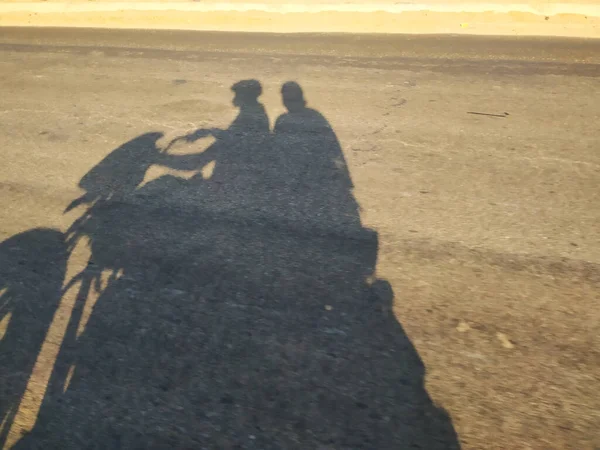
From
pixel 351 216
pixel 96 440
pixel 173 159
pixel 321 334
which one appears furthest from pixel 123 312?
pixel 173 159

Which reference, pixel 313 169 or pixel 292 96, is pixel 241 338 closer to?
pixel 313 169

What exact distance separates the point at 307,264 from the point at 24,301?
2.25m

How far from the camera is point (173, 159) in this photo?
21.9 feet

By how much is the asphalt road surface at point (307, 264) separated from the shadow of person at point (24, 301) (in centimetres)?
2

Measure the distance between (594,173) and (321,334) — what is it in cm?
358

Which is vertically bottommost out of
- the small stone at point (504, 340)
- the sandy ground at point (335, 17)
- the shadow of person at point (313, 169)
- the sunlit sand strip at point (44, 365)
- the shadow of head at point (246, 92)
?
the sunlit sand strip at point (44, 365)

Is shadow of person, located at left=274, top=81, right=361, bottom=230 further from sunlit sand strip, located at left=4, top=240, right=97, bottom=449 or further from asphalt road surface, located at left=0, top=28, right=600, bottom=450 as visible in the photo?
sunlit sand strip, located at left=4, top=240, right=97, bottom=449

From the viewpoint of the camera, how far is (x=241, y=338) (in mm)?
4023

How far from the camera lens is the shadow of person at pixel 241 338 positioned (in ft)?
11.1

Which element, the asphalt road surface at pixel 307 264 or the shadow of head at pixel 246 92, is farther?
the shadow of head at pixel 246 92

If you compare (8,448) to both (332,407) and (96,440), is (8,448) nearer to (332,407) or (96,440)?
(96,440)

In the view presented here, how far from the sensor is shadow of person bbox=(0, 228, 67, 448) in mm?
3813

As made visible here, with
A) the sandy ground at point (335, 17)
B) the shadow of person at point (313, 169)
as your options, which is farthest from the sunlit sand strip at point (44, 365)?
the sandy ground at point (335, 17)

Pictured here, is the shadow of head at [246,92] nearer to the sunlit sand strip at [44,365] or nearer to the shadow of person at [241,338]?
the shadow of person at [241,338]
